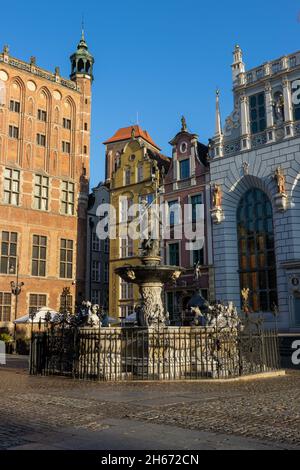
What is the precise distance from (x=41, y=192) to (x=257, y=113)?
19.1 m

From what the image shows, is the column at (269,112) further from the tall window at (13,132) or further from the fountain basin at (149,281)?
the tall window at (13,132)

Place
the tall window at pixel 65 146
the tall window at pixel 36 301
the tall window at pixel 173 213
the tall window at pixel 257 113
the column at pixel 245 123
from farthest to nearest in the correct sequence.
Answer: the tall window at pixel 65 146 → the tall window at pixel 36 301 → the tall window at pixel 173 213 → the column at pixel 245 123 → the tall window at pixel 257 113

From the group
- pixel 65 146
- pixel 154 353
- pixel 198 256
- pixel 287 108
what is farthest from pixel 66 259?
pixel 154 353

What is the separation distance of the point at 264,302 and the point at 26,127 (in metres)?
24.3

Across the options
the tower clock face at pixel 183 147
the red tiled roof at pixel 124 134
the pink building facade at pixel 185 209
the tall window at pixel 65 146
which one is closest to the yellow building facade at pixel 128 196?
the pink building facade at pixel 185 209

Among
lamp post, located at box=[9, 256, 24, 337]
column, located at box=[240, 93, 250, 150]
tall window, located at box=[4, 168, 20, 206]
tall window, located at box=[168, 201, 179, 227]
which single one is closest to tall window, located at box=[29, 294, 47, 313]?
lamp post, located at box=[9, 256, 24, 337]

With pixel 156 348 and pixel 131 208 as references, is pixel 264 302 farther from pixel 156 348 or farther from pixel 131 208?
pixel 156 348

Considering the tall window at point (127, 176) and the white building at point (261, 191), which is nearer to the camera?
the white building at point (261, 191)

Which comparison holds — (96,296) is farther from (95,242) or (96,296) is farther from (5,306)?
(5,306)

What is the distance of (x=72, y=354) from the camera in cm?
1488

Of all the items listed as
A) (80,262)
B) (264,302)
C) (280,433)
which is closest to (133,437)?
(280,433)

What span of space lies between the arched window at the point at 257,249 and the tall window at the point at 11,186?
18245 millimetres

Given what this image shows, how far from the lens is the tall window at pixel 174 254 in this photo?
3625 centimetres

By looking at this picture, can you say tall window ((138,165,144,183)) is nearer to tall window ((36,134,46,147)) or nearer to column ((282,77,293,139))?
tall window ((36,134,46,147))
